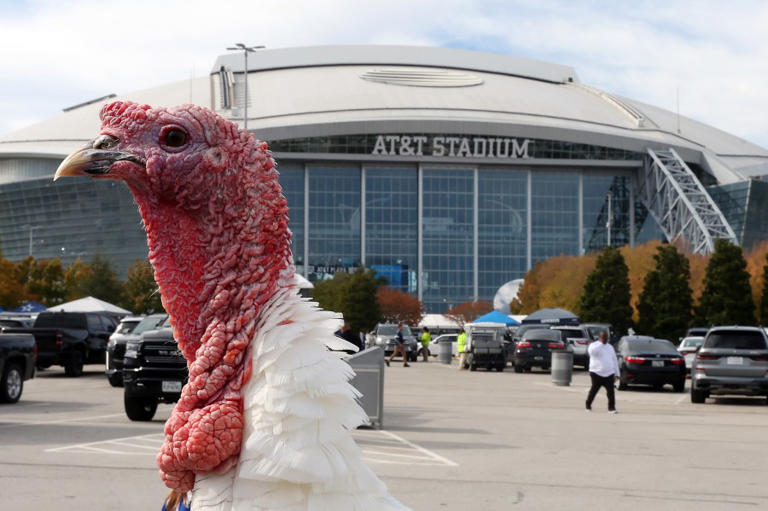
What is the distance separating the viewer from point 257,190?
225 cm

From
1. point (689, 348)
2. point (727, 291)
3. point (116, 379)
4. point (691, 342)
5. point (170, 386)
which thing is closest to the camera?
point (170, 386)

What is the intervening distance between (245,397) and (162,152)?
601mm

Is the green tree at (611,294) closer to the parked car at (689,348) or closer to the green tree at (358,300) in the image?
the green tree at (358,300)

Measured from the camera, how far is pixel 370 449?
12758mm

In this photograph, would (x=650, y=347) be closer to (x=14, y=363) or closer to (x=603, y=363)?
(x=603, y=363)

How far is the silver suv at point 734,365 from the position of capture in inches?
887

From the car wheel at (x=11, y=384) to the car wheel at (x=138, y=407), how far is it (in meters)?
4.46

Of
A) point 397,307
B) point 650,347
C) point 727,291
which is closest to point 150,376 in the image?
point 650,347

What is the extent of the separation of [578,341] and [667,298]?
16175 mm

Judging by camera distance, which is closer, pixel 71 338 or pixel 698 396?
pixel 698 396

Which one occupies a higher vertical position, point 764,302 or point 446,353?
point 764,302

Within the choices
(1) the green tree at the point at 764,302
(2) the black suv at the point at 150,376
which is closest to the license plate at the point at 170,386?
(2) the black suv at the point at 150,376

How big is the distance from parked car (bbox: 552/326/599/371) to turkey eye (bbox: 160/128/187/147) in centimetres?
3927

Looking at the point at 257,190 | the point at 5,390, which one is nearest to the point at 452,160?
the point at 5,390
